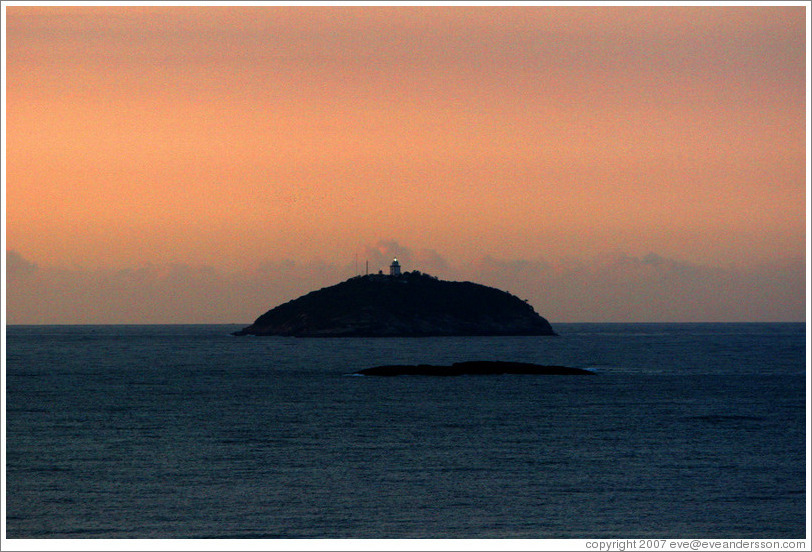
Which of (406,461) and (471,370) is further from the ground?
(471,370)

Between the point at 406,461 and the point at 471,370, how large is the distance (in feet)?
238

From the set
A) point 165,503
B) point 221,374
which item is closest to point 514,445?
point 165,503

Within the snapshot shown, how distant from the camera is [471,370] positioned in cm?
A: 12375

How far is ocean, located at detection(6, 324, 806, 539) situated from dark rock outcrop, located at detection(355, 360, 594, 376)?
600 inches

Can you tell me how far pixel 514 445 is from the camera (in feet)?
191

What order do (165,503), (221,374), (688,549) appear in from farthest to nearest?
(221,374) < (165,503) < (688,549)

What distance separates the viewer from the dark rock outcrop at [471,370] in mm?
120500

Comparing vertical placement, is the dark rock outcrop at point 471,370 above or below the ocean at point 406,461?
above

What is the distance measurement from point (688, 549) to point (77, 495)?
1012 inches

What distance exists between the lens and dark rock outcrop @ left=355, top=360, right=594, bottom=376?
12050cm

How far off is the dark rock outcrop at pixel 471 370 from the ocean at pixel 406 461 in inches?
600

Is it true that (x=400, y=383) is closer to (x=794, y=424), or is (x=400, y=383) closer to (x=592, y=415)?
(x=592, y=415)

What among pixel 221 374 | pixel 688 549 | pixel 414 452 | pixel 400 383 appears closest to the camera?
pixel 688 549

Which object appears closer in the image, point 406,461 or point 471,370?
point 406,461
